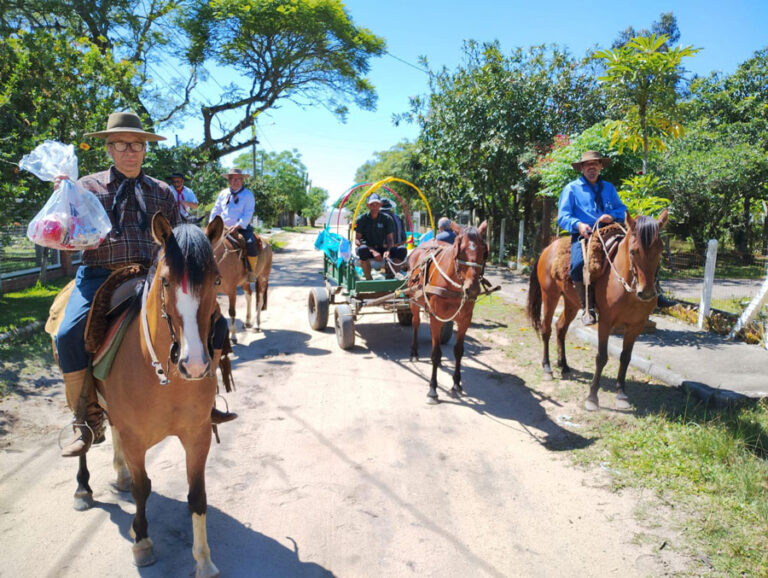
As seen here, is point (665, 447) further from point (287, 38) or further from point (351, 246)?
point (287, 38)

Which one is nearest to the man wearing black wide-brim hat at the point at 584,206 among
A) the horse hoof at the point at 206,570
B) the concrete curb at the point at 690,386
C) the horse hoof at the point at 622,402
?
the horse hoof at the point at 622,402

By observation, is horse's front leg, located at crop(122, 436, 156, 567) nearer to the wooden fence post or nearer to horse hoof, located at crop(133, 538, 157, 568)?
horse hoof, located at crop(133, 538, 157, 568)

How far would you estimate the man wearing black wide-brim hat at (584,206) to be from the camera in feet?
18.9

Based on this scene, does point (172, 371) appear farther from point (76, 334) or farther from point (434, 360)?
point (434, 360)

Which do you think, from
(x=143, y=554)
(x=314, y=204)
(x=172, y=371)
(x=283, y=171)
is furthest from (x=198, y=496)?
(x=314, y=204)

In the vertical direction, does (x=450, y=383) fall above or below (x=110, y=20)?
below

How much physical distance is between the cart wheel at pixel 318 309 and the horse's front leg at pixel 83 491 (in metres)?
4.99

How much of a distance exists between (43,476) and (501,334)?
6.83m

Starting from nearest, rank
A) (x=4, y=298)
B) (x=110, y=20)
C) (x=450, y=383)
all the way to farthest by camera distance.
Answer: (x=450, y=383) < (x=4, y=298) < (x=110, y=20)

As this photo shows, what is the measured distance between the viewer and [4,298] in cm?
980

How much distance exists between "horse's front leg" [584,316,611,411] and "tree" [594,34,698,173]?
4.08 meters

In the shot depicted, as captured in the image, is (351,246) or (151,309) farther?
(351,246)

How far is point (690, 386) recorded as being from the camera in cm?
541

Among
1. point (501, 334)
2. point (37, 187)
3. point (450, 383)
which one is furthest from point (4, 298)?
point (501, 334)
